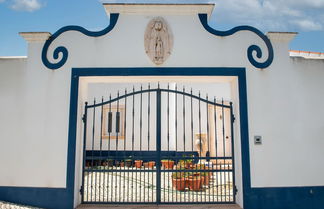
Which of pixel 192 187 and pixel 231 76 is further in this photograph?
pixel 192 187

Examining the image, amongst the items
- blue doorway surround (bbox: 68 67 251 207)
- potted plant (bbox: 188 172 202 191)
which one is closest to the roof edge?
blue doorway surround (bbox: 68 67 251 207)

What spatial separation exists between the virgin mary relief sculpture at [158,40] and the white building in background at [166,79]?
0.07 feet

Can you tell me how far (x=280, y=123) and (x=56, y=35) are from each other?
4920 millimetres

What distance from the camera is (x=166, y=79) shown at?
580 centimetres

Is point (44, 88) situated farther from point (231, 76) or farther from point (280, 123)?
point (280, 123)

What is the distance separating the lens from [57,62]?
5.60m

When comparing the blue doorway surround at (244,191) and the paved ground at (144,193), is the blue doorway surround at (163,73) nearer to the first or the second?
the blue doorway surround at (244,191)

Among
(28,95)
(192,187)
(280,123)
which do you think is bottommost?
(192,187)

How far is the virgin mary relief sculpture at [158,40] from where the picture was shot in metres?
5.56

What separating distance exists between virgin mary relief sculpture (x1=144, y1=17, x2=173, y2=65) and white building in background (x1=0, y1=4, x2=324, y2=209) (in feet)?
0.07

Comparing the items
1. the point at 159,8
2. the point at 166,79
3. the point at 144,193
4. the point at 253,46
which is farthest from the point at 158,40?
the point at 144,193

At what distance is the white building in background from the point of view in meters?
5.31

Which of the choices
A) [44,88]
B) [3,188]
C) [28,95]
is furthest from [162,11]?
[3,188]

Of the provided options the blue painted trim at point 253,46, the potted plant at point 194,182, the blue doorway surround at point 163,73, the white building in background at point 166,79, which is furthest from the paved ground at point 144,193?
the blue painted trim at point 253,46
